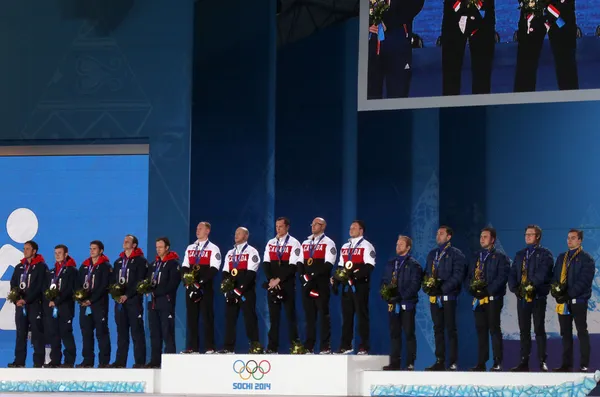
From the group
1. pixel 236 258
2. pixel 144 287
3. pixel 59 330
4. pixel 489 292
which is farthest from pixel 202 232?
pixel 489 292

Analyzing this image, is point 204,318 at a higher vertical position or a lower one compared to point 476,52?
lower

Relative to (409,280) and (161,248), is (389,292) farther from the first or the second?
(161,248)

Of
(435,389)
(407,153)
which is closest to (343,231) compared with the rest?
(407,153)

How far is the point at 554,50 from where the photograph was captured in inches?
586

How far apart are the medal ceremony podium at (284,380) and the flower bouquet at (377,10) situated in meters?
5.02

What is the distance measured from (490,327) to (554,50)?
13.7ft

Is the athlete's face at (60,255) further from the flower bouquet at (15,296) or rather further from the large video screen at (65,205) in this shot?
the large video screen at (65,205)

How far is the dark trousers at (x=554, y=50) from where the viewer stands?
1475 centimetres

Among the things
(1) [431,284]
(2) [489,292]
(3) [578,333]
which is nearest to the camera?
(3) [578,333]

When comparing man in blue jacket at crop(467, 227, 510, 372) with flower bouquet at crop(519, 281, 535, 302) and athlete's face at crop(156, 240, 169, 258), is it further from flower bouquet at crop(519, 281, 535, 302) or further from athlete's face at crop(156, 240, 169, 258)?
athlete's face at crop(156, 240, 169, 258)

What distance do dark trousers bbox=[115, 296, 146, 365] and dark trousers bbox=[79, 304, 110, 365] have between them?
0.21 meters

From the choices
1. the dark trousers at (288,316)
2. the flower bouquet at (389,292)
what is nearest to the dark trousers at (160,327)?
the dark trousers at (288,316)

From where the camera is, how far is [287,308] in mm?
14422

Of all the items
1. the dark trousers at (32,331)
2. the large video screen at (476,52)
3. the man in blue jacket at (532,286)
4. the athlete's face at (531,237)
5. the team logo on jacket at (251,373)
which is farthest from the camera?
the dark trousers at (32,331)
